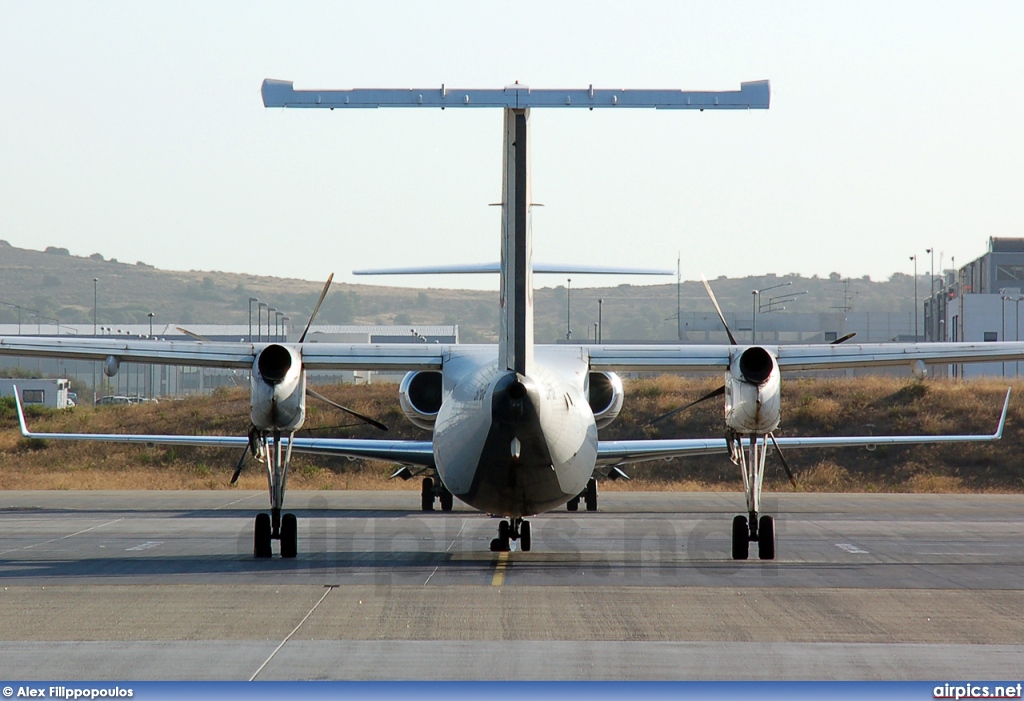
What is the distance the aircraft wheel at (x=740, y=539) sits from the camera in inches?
714

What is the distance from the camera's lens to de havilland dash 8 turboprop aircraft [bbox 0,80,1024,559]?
13.9 m

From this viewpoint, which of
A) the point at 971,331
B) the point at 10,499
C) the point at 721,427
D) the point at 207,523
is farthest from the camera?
the point at 971,331

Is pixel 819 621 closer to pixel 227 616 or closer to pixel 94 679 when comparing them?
pixel 227 616

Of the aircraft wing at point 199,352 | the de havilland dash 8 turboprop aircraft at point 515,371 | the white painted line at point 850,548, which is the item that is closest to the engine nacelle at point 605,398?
the de havilland dash 8 turboprop aircraft at point 515,371

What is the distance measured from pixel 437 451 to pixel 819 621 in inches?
219

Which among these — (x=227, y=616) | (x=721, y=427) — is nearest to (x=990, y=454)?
(x=721, y=427)

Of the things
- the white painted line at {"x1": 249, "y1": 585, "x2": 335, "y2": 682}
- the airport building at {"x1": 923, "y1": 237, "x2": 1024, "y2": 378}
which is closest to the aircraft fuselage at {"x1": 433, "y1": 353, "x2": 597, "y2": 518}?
the white painted line at {"x1": 249, "y1": 585, "x2": 335, "y2": 682}

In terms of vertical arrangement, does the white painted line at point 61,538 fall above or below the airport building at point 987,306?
below

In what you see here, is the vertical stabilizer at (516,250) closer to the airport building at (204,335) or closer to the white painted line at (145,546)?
the white painted line at (145,546)

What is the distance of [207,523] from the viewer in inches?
991

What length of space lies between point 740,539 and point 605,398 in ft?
19.8

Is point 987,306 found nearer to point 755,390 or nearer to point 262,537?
point 755,390

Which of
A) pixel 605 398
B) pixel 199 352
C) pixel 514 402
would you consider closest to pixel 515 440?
pixel 514 402

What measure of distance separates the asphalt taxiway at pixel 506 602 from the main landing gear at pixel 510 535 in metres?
0.39
